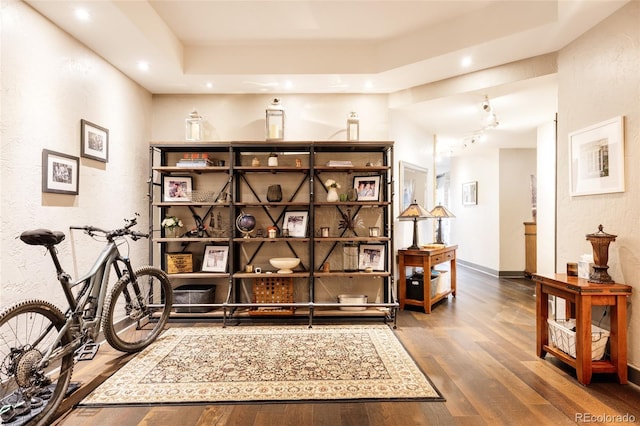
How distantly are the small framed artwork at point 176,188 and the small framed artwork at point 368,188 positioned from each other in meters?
2.01

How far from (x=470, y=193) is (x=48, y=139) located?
23.2 feet

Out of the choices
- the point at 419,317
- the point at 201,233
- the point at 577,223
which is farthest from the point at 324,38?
the point at 419,317

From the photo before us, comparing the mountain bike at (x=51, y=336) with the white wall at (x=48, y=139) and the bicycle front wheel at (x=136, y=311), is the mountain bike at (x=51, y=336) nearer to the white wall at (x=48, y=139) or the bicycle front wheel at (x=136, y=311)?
the bicycle front wheel at (x=136, y=311)

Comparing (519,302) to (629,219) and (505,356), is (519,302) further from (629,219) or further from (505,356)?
(629,219)

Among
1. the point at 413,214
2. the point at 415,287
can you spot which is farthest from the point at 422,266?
the point at 413,214

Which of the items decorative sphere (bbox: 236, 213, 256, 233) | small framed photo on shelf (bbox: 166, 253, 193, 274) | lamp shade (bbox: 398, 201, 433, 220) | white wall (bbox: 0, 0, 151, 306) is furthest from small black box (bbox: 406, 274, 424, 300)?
white wall (bbox: 0, 0, 151, 306)

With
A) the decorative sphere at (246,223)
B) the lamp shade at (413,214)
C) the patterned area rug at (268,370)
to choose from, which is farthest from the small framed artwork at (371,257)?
the decorative sphere at (246,223)

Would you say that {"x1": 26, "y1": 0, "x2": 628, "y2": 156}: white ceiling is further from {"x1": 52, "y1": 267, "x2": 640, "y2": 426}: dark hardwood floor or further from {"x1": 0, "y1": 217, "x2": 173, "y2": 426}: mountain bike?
{"x1": 52, "y1": 267, "x2": 640, "y2": 426}: dark hardwood floor

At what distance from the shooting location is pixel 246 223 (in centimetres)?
369

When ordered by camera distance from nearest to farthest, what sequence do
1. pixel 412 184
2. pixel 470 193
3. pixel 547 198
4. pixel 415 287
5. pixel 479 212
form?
pixel 415 287
pixel 547 198
pixel 412 184
pixel 479 212
pixel 470 193

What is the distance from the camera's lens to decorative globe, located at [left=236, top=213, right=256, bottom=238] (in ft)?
12.1

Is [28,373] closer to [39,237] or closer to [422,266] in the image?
[39,237]

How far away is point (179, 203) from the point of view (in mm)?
3697

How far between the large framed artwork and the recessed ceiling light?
359 centimetres
